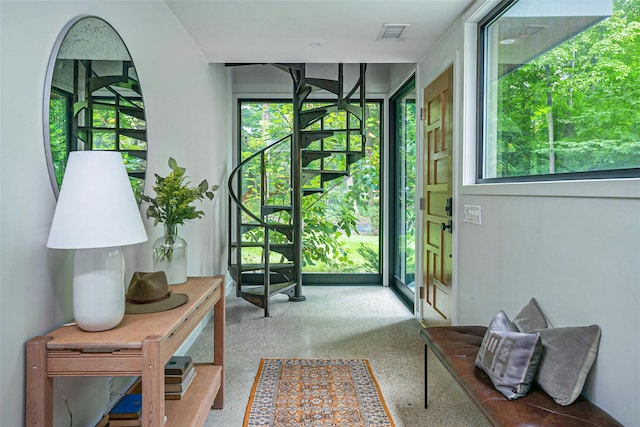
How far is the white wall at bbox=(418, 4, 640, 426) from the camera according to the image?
1362 millimetres

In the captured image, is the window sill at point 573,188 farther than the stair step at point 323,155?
No

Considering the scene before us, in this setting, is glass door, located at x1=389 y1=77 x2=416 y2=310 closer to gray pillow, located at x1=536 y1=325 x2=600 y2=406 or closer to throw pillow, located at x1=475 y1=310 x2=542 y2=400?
throw pillow, located at x1=475 y1=310 x2=542 y2=400

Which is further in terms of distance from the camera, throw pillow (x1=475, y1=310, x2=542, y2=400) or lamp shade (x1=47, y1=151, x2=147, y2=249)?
throw pillow (x1=475, y1=310, x2=542, y2=400)

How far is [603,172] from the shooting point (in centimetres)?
156

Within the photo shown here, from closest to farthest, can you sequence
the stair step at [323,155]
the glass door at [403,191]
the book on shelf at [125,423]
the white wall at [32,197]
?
1. the white wall at [32,197]
2. the book on shelf at [125,423]
3. the glass door at [403,191]
4. the stair step at [323,155]

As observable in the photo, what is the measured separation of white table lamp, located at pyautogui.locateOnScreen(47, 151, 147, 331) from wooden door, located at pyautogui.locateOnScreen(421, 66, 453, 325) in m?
2.29

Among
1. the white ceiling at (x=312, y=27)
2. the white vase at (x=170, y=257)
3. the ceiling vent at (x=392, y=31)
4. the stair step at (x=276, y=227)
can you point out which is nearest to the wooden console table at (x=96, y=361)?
the white vase at (x=170, y=257)

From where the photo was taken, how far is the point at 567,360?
152 cm

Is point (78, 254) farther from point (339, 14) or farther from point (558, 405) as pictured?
point (339, 14)

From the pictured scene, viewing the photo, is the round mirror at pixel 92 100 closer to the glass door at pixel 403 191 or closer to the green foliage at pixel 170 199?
the green foliage at pixel 170 199

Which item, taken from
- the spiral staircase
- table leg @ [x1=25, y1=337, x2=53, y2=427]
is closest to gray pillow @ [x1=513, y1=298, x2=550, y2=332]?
table leg @ [x1=25, y1=337, x2=53, y2=427]

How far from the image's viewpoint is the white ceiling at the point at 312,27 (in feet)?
8.59

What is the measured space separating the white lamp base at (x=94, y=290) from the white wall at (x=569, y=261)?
68.4 inches

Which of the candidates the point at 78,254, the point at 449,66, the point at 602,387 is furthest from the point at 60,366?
the point at 449,66
